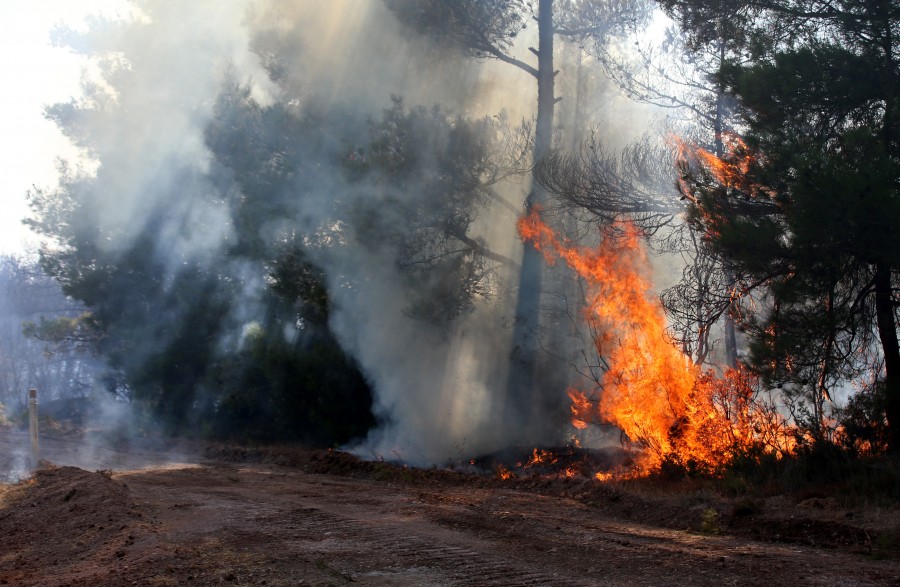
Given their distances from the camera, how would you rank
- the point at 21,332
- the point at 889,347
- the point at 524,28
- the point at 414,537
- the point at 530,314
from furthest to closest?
1. the point at 21,332
2. the point at 524,28
3. the point at 530,314
4. the point at 889,347
5. the point at 414,537

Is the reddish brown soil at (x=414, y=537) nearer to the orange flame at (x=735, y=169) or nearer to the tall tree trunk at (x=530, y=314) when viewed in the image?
the orange flame at (x=735, y=169)

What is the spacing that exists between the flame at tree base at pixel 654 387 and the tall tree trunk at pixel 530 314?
4231mm

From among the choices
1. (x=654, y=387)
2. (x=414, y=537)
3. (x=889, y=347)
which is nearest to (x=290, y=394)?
(x=654, y=387)

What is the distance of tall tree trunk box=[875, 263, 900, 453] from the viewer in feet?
36.0

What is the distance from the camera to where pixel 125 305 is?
97.0 feet

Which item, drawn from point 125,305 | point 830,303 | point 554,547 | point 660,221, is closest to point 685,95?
point 660,221

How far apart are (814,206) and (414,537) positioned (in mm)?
6315

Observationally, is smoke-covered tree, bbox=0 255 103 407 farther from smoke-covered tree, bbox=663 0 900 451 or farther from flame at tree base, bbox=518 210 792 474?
smoke-covered tree, bbox=663 0 900 451

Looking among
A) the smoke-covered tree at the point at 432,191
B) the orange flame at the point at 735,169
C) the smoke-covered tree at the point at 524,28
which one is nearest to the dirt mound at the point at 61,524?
the smoke-covered tree at the point at 432,191

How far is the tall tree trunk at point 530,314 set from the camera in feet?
63.6

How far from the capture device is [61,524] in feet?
32.2

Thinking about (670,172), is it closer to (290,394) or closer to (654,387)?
(654,387)

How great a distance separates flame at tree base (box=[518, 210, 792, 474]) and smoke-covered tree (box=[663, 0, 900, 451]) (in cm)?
112

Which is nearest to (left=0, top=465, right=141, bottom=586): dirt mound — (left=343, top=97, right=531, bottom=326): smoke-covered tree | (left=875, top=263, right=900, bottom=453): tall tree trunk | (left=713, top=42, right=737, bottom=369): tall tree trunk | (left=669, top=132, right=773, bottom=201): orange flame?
(left=343, top=97, right=531, bottom=326): smoke-covered tree
